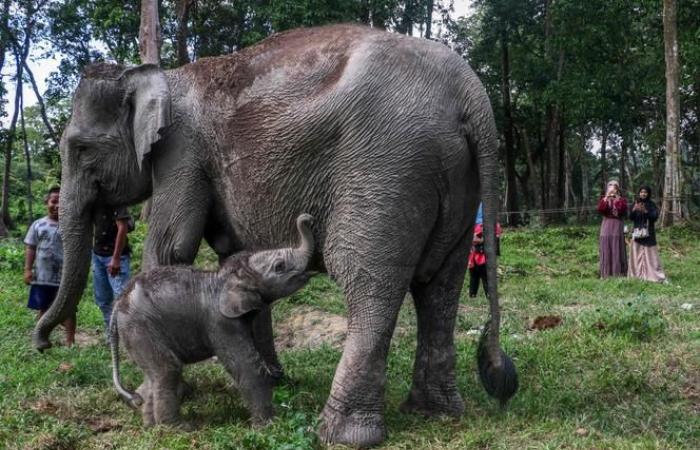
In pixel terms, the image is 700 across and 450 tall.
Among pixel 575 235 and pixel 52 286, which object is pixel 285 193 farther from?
pixel 575 235

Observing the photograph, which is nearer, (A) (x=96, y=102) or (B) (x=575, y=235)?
(A) (x=96, y=102)

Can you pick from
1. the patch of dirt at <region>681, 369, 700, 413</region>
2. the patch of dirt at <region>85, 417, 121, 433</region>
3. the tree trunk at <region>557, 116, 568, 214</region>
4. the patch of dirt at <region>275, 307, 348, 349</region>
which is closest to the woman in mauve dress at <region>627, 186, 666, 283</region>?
the patch of dirt at <region>275, 307, 348, 349</region>

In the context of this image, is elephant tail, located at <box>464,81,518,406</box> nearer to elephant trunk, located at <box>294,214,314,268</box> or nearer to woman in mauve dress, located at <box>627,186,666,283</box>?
elephant trunk, located at <box>294,214,314,268</box>

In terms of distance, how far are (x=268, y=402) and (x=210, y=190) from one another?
3.92ft

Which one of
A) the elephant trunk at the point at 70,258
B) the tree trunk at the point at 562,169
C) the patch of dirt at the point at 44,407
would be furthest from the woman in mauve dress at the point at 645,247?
the tree trunk at the point at 562,169

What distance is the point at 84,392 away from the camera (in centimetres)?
451

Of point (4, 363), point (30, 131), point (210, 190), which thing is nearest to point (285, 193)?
point (210, 190)

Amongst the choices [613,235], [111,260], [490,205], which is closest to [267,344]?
[490,205]

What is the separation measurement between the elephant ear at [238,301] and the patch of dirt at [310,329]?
2.67 meters

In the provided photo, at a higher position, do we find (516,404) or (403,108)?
(403,108)

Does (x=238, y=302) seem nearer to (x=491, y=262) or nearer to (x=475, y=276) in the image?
(x=491, y=262)

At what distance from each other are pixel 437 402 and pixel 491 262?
843mm

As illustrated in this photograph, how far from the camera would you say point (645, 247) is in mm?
10312

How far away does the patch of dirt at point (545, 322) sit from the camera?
21.1 ft
